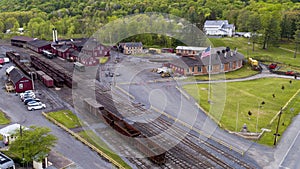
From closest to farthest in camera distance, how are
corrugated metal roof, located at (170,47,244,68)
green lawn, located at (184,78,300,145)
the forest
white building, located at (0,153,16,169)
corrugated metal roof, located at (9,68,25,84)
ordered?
white building, located at (0,153,16,169), green lawn, located at (184,78,300,145), corrugated metal roof, located at (9,68,25,84), corrugated metal roof, located at (170,47,244,68), the forest

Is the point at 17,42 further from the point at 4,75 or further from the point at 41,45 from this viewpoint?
the point at 4,75

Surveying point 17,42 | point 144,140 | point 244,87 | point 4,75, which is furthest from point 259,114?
point 17,42

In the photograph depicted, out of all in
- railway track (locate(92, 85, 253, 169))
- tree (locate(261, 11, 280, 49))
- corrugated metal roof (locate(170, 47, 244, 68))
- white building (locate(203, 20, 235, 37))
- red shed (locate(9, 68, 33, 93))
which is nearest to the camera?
railway track (locate(92, 85, 253, 169))

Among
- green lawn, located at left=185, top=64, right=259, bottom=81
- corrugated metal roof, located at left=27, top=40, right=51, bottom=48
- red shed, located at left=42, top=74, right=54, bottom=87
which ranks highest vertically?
corrugated metal roof, located at left=27, top=40, right=51, bottom=48

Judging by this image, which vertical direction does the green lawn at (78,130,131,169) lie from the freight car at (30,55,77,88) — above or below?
below

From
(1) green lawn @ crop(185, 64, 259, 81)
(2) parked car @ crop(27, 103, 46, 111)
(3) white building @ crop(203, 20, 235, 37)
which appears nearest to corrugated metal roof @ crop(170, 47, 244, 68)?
(1) green lawn @ crop(185, 64, 259, 81)

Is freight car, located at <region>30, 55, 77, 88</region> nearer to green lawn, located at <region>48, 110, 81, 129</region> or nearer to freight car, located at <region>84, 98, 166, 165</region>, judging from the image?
green lawn, located at <region>48, 110, 81, 129</region>

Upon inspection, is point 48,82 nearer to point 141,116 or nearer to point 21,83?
point 21,83
